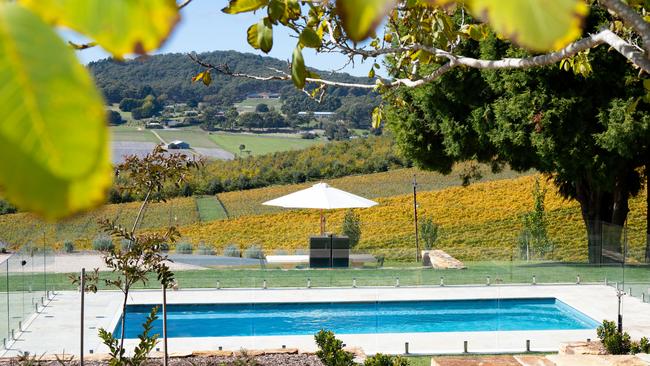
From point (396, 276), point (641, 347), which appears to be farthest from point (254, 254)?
point (641, 347)

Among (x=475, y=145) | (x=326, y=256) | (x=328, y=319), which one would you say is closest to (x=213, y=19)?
(x=328, y=319)

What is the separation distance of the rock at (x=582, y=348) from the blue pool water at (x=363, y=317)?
2.29 metres

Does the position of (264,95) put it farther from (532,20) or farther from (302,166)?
(532,20)

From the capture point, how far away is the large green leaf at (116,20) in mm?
243

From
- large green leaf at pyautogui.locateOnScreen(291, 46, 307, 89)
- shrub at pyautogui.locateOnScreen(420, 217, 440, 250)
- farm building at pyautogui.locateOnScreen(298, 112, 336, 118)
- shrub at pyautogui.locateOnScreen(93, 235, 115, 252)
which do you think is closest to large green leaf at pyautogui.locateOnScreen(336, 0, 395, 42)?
large green leaf at pyautogui.locateOnScreen(291, 46, 307, 89)

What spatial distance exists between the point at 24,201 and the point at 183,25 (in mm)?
83

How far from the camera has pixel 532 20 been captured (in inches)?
9.2

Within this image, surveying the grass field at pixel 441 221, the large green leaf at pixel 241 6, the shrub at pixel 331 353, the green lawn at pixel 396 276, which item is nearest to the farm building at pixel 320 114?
the grass field at pixel 441 221

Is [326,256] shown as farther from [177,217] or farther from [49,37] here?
[49,37]

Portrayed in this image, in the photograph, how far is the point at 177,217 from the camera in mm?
26656

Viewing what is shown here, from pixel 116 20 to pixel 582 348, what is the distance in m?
9.44

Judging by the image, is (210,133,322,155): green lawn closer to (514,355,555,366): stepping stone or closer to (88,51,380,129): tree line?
(88,51,380,129): tree line

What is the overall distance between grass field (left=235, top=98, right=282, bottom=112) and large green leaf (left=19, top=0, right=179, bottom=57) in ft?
182

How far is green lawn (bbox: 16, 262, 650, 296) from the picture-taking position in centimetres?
1384
